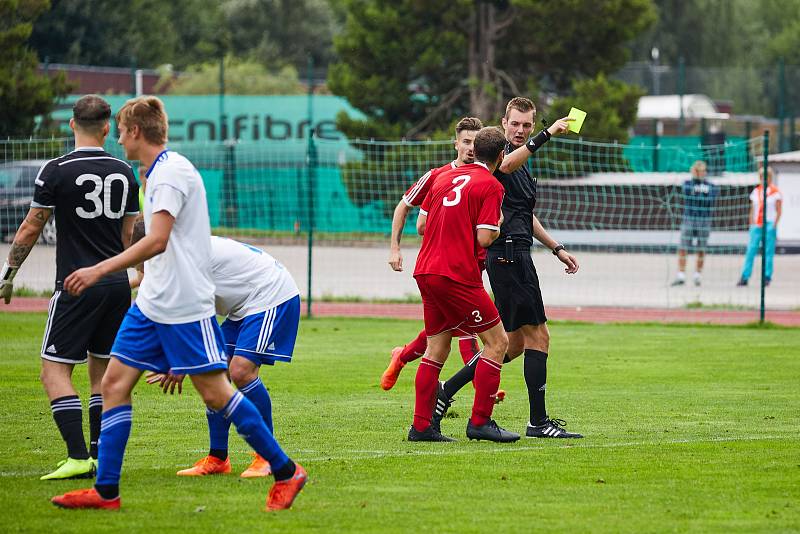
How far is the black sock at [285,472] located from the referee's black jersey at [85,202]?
1.64m

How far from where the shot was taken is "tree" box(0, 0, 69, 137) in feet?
96.1

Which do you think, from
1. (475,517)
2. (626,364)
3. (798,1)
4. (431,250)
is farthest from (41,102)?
(798,1)

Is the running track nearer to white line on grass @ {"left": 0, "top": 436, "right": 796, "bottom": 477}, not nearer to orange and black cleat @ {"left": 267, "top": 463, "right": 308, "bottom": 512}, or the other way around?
white line on grass @ {"left": 0, "top": 436, "right": 796, "bottom": 477}

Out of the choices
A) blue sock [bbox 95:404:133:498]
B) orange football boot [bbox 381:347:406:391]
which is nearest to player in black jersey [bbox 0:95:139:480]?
blue sock [bbox 95:404:133:498]

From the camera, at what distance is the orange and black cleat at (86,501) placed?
6.29m

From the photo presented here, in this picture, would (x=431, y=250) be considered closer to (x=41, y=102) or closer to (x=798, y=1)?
(x=41, y=102)

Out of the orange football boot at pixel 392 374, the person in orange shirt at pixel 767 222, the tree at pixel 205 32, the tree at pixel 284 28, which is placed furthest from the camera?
the tree at pixel 284 28

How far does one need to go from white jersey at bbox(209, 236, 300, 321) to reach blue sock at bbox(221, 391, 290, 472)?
106 cm

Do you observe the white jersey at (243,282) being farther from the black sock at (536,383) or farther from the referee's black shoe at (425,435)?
the black sock at (536,383)

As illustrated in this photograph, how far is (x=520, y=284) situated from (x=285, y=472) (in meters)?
2.94

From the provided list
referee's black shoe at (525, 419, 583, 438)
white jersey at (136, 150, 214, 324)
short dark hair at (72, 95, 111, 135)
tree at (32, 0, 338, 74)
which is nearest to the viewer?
white jersey at (136, 150, 214, 324)

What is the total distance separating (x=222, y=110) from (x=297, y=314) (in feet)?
104

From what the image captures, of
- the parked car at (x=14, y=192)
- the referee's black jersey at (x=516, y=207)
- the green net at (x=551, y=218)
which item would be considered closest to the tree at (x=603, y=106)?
the green net at (x=551, y=218)

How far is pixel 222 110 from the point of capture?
126 ft
